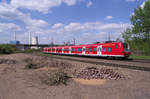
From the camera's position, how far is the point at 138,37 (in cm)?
3169

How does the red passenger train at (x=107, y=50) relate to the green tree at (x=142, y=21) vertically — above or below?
below

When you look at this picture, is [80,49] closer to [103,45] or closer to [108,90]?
[103,45]

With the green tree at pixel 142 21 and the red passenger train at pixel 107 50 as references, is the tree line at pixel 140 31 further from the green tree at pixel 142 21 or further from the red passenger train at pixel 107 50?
the red passenger train at pixel 107 50

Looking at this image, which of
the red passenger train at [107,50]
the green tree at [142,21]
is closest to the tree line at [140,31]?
the green tree at [142,21]

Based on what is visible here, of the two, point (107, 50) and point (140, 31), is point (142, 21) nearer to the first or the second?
point (140, 31)

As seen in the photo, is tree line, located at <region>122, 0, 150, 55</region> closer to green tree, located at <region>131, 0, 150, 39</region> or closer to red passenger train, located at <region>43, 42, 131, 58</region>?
green tree, located at <region>131, 0, 150, 39</region>

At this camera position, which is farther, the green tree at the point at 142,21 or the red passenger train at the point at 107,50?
the green tree at the point at 142,21

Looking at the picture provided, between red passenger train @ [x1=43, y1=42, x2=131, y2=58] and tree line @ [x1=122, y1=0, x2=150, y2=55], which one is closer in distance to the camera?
red passenger train @ [x1=43, y1=42, x2=131, y2=58]

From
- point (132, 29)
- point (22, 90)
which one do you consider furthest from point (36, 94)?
point (132, 29)

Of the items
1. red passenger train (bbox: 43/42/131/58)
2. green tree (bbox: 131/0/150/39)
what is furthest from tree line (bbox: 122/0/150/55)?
red passenger train (bbox: 43/42/131/58)

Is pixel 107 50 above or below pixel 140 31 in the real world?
below

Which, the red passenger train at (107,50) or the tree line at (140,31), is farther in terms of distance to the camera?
the tree line at (140,31)

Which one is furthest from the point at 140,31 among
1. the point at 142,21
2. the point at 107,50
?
the point at 107,50

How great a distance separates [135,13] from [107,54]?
21010mm
